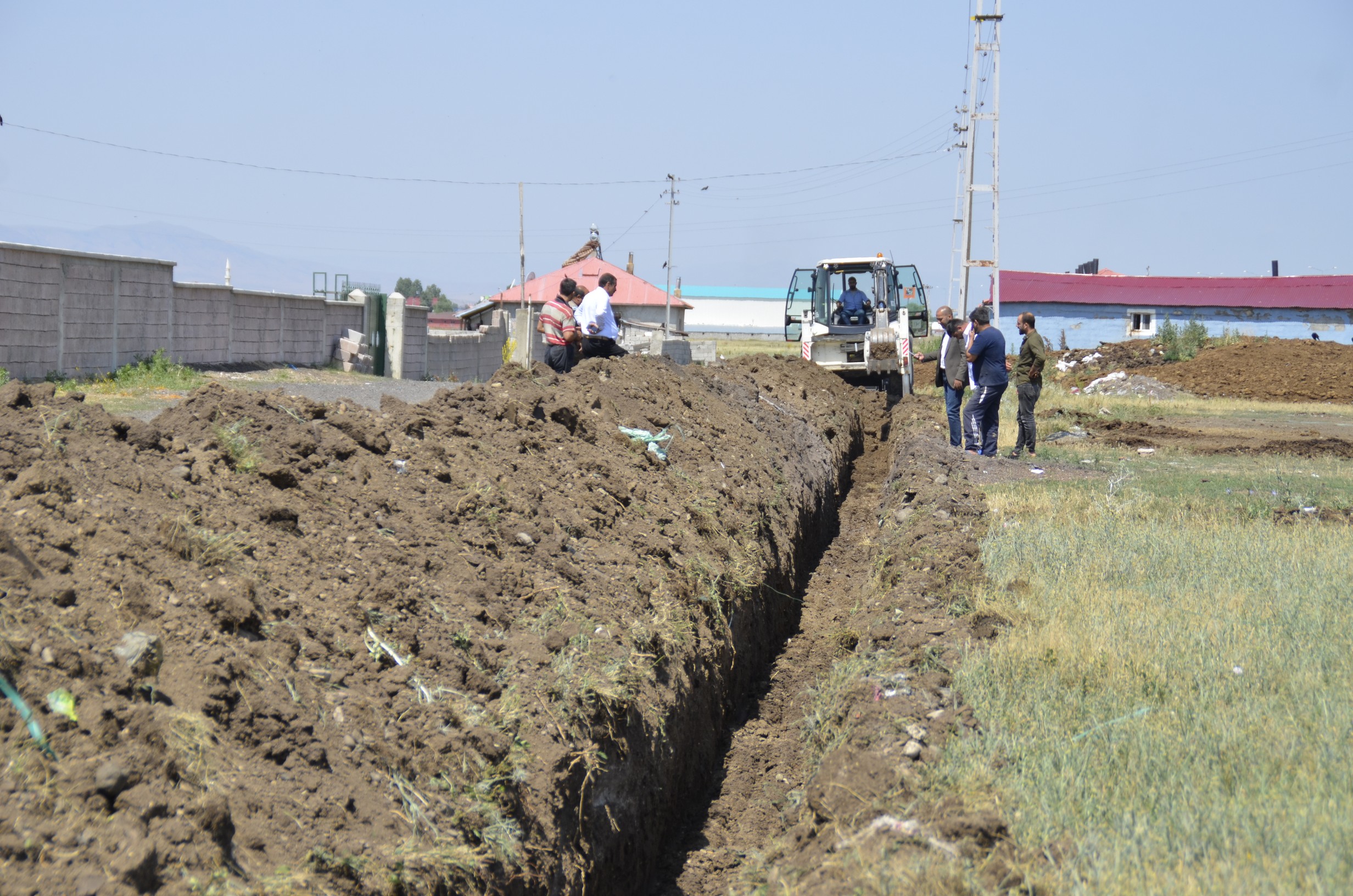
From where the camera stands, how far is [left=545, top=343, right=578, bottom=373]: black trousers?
428 inches

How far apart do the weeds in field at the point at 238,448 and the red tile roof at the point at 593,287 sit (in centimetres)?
5024

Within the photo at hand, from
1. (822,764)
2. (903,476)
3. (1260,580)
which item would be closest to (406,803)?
(822,764)

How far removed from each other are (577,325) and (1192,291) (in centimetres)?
4006

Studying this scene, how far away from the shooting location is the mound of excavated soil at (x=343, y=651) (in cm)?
284

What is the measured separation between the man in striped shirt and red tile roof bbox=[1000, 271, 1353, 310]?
37.8 meters

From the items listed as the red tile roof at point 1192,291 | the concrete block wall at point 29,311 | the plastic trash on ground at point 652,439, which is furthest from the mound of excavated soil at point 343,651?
the red tile roof at point 1192,291

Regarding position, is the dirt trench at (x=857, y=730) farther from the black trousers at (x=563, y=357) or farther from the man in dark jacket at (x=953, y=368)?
the man in dark jacket at (x=953, y=368)

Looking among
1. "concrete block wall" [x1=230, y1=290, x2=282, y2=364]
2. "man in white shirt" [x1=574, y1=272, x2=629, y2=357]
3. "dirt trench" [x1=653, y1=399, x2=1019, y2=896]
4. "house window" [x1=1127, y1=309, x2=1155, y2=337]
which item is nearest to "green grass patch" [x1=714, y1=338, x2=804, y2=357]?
"house window" [x1=1127, y1=309, x2=1155, y2=337]

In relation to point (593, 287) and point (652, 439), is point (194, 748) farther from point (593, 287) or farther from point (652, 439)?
point (593, 287)

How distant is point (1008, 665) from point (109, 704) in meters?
3.72

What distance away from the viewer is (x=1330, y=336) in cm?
4228

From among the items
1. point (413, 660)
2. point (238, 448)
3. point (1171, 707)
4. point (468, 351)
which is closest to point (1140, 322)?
point (468, 351)

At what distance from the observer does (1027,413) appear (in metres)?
13.2

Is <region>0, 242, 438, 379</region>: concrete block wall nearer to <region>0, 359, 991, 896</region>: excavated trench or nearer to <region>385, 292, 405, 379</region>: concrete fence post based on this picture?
<region>385, 292, 405, 379</region>: concrete fence post
